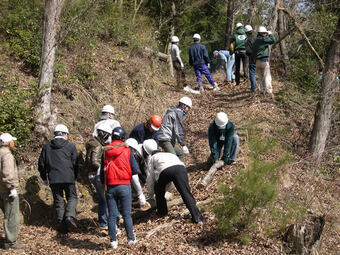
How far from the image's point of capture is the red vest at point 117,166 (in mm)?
6527

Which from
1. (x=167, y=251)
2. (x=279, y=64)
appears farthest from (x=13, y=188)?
(x=279, y=64)

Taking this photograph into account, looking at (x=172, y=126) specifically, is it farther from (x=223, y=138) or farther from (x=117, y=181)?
(x=117, y=181)

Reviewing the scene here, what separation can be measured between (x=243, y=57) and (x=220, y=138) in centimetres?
588

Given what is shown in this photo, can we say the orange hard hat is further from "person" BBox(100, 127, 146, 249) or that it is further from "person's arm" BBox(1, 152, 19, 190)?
"person's arm" BBox(1, 152, 19, 190)

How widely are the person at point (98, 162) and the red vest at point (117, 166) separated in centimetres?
101

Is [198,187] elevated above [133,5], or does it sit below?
below

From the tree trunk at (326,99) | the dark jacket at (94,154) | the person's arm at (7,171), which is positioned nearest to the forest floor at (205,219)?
the tree trunk at (326,99)

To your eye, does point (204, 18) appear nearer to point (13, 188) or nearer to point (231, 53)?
point (231, 53)

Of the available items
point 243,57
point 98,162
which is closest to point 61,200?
point 98,162

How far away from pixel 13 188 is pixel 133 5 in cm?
1422

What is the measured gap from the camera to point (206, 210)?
24.6 ft

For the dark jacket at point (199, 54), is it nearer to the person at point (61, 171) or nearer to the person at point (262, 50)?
the person at point (262, 50)

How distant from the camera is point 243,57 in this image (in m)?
14.0

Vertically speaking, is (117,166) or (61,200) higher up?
(117,166)
